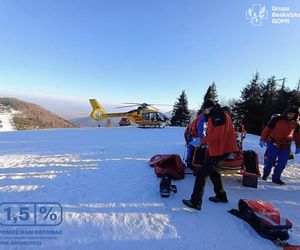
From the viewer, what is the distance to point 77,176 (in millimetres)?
4613

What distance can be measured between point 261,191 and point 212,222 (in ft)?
6.23

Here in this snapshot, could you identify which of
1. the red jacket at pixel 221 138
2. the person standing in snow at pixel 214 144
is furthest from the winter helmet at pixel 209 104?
the red jacket at pixel 221 138

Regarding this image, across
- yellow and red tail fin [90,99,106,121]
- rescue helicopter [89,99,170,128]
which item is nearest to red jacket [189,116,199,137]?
rescue helicopter [89,99,170,128]

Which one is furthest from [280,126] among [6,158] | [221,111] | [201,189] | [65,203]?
[6,158]

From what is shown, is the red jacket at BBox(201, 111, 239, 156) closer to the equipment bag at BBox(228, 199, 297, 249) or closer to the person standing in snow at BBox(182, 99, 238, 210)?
the person standing in snow at BBox(182, 99, 238, 210)

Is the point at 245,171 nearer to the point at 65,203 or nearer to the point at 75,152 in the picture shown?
the point at 65,203

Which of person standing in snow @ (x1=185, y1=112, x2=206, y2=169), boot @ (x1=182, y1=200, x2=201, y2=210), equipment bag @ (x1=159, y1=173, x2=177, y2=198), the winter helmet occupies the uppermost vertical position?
the winter helmet

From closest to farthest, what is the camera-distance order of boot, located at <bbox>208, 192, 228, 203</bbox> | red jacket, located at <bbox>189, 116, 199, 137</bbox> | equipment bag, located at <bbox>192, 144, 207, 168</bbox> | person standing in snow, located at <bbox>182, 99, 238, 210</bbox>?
1. person standing in snow, located at <bbox>182, 99, 238, 210</bbox>
2. boot, located at <bbox>208, 192, 228, 203</bbox>
3. equipment bag, located at <bbox>192, 144, 207, 168</bbox>
4. red jacket, located at <bbox>189, 116, 199, 137</bbox>

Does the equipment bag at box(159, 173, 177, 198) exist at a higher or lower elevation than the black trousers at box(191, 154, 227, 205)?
lower

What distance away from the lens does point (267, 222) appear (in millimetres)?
2592

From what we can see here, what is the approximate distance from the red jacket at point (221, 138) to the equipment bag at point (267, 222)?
2.93ft

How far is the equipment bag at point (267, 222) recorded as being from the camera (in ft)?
8.28

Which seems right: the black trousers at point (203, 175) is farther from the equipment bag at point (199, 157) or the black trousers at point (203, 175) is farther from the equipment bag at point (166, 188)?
the equipment bag at point (199, 157)

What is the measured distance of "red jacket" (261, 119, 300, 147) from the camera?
4.56 m
